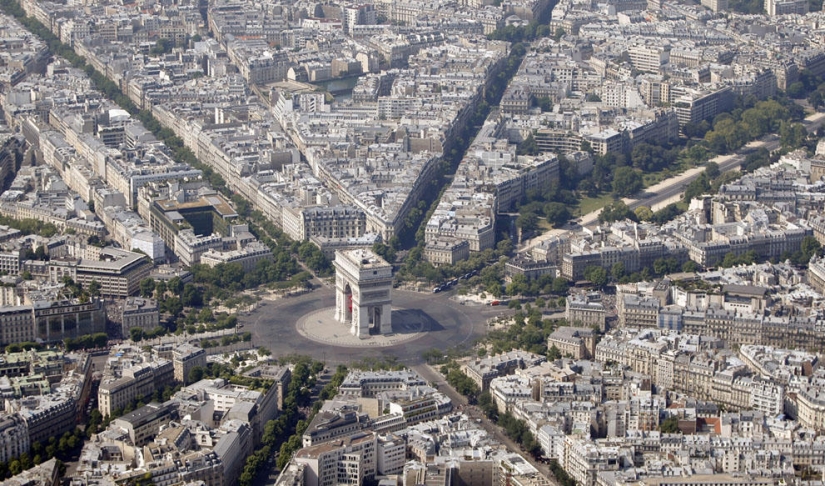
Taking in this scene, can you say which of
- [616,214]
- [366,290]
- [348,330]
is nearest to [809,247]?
[616,214]

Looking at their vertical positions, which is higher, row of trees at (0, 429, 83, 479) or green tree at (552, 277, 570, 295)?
green tree at (552, 277, 570, 295)

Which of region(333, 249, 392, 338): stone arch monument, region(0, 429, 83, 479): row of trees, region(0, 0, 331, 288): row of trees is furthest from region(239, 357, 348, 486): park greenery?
region(0, 0, 331, 288): row of trees

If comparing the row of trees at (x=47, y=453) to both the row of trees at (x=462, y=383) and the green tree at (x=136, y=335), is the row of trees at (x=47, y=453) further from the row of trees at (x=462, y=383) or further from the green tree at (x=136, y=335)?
the row of trees at (x=462, y=383)

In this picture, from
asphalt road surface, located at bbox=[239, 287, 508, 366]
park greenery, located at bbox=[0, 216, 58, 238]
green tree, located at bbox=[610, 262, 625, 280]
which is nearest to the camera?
asphalt road surface, located at bbox=[239, 287, 508, 366]

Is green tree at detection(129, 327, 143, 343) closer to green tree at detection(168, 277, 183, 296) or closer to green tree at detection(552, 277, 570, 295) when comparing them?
green tree at detection(168, 277, 183, 296)

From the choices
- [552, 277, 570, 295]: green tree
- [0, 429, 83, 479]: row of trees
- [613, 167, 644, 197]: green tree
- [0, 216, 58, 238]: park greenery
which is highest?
[613, 167, 644, 197]: green tree
